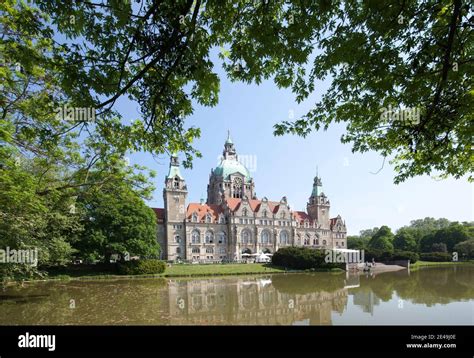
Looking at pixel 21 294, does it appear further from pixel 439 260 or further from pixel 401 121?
pixel 439 260

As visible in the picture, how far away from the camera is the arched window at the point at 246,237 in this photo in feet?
228

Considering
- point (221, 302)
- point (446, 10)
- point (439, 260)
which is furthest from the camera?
point (439, 260)

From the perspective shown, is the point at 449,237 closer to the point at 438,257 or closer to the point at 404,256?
the point at 438,257

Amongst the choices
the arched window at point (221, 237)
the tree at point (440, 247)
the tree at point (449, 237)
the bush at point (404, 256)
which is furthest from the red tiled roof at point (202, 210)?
the tree at point (449, 237)

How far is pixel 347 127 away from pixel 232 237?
59836 millimetres

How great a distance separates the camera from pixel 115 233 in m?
36.9

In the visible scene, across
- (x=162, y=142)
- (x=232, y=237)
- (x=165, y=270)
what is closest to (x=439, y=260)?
(x=232, y=237)

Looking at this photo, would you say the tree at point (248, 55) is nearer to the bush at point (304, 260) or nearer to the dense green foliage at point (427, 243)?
the bush at point (304, 260)

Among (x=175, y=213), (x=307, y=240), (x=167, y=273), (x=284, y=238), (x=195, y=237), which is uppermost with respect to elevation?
(x=175, y=213)

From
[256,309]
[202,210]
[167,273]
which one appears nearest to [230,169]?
[202,210]

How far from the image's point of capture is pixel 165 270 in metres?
39.2

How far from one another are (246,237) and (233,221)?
185 inches
